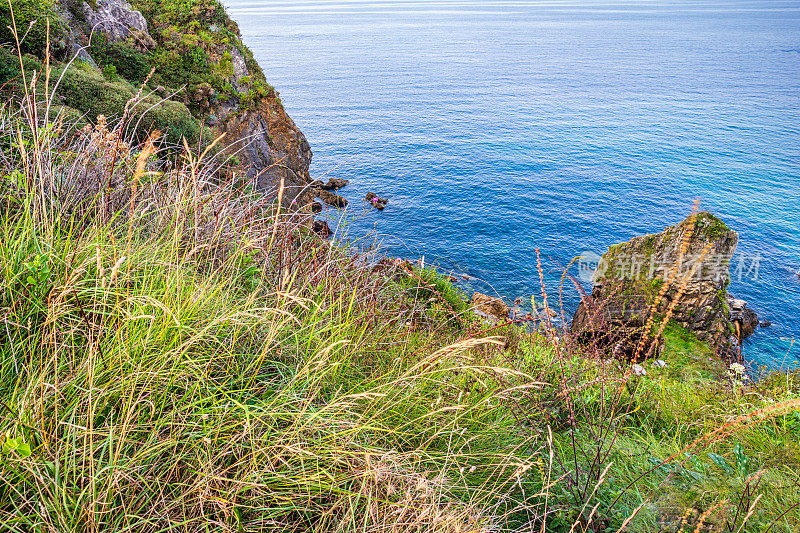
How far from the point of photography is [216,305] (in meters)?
2.89

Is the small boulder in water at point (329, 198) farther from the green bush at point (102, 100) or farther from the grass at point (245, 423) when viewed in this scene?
the grass at point (245, 423)

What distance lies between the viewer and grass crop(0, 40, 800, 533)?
2010 mm

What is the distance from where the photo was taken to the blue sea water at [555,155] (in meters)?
35.3

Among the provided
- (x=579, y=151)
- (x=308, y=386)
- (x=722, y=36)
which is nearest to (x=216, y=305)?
(x=308, y=386)

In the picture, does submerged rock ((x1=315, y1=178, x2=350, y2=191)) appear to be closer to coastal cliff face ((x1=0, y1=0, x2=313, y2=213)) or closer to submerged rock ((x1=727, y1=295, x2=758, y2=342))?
coastal cliff face ((x1=0, y1=0, x2=313, y2=213))

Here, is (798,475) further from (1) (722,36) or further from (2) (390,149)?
(1) (722,36)

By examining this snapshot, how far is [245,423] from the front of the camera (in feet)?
7.47

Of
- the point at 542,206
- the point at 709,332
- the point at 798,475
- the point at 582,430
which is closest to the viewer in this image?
the point at 798,475

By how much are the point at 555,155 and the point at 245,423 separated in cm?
5846

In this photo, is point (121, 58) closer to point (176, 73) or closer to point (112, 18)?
point (112, 18)

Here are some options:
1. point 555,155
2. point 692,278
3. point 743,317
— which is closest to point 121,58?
point 692,278

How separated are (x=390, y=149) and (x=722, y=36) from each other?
197991 mm

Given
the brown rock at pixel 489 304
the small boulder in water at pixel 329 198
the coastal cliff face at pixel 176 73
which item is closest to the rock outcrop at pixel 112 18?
the coastal cliff face at pixel 176 73

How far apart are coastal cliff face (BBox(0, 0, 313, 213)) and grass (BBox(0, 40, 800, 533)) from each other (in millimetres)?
8156
